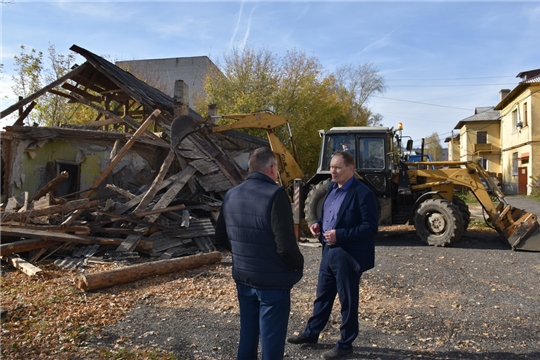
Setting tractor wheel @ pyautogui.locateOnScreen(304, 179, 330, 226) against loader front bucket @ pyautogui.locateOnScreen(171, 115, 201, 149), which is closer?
loader front bucket @ pyautogui.locateOnScreen(171, 115, 201, 149)

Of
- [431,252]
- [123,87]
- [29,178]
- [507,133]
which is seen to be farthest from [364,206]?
[507,133]

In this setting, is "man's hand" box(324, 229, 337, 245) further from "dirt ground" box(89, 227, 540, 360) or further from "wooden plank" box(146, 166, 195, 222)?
"wooden plank" box(146, 166, 195, 222)

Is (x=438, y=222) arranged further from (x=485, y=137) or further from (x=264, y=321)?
(x=485, y=137)

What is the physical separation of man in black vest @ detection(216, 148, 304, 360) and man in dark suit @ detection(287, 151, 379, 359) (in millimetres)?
840

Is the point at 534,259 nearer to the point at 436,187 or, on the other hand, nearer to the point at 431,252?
the point at 431,252

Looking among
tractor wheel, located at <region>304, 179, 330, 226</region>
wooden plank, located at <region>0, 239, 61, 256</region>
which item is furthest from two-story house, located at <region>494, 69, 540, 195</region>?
wooden plank, located at <region>0, 239, 61, 256</region>

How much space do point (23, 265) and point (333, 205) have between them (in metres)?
5.65

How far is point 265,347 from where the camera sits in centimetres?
295

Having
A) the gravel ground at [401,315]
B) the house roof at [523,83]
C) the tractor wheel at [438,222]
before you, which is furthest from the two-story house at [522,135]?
the gravel ground at [401,315]

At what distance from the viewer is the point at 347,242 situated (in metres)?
3.80

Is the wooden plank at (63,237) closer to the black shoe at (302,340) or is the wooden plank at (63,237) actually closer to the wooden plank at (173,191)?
the wooden plank at (173,191)

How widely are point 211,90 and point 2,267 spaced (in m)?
18.7

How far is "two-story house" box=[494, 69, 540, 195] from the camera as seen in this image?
26172 mm

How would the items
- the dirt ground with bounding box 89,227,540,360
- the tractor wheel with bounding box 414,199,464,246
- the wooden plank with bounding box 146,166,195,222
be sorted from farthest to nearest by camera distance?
the wooden plank with bounding box 146,166,195,222
the tractor wheel with bounding box 414,199,464,246
the dirt ground with bounding box 89,227,540,360
